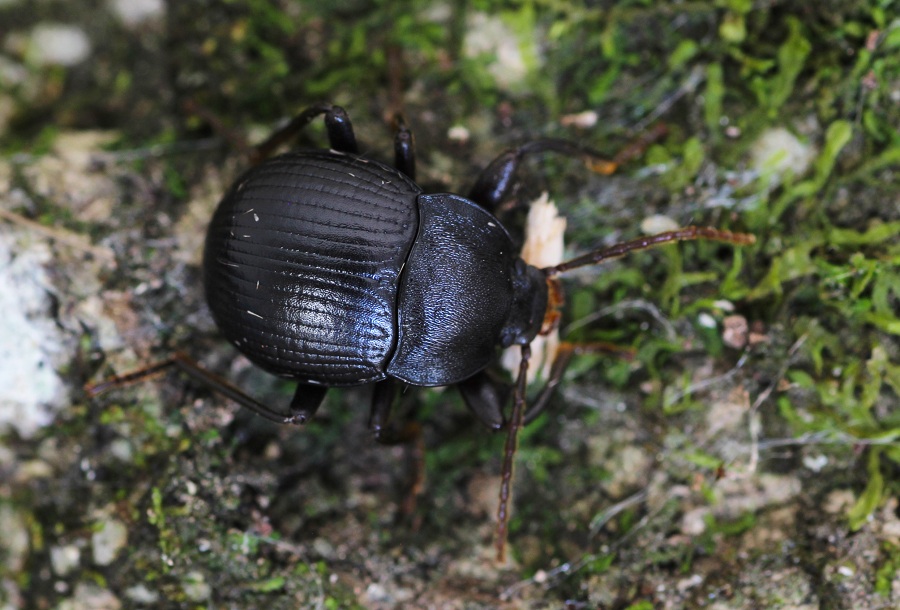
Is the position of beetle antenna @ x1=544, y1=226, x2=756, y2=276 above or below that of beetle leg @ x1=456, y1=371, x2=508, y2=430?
above

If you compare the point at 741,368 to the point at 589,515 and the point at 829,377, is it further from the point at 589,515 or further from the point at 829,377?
the point at 589,515

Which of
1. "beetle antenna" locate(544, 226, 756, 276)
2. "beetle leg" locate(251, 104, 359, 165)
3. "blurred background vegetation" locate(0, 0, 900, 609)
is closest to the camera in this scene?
"beetle antenna" locate(544, 226, 756, 276)

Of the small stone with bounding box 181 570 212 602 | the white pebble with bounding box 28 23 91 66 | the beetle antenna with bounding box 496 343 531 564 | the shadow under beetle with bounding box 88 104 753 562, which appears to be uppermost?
the white pebble with bounding box 28 23 91 66

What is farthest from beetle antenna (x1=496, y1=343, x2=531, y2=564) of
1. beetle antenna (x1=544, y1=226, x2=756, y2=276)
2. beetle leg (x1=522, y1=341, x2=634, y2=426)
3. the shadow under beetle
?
beetle antenna (x1=544, y1=226, x2=756, y2=276)

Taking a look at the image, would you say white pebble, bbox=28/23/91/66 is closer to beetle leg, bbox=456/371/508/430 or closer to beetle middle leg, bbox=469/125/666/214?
beetle middle leg, bbox=469/125/666/214

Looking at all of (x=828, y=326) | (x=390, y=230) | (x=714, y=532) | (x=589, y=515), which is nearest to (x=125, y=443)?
(x=390, y=230)

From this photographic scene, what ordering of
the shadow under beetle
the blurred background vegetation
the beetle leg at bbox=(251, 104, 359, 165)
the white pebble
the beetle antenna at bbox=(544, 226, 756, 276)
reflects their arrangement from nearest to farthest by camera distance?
the beetle antenna at bbox=(544, 226, 756, 276) → the shadow under beetle → the blurred background vegetation → the beetle leg at bbox=(251, 104, 359, 165) → the white pebble

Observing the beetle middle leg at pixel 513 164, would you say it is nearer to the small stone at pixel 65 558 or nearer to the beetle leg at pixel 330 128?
the beetle leg at pixel 330 128
